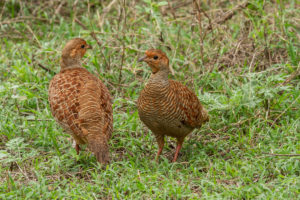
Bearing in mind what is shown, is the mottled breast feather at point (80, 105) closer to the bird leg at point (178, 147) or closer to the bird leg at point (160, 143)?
the bird leg at point (160, 143)

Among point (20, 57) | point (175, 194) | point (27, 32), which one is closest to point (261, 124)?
point (175, 194)

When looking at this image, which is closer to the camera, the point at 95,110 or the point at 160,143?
the point at 95,110

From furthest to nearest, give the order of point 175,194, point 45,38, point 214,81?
point 45,38 → point 214,81 → point 175,194

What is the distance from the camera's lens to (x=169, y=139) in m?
5.98

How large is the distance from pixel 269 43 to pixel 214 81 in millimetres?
1070

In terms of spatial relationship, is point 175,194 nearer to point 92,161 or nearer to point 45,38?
point 92,161

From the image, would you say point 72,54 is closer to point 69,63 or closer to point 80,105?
point 69,63

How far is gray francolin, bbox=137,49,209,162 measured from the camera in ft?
16.1

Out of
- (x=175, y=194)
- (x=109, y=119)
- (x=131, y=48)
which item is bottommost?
(x=175, y=194)

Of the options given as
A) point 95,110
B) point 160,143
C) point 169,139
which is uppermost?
point 95,110

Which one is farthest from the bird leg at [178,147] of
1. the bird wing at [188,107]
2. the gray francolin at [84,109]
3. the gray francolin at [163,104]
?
the gray francolin at [84,109]

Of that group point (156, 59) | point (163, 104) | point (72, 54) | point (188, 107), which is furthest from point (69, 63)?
point (188, 107)

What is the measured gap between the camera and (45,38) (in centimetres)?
811

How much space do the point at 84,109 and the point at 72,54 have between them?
1.17 m
